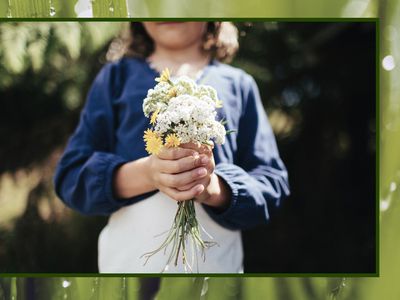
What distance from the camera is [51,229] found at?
55.8 inches

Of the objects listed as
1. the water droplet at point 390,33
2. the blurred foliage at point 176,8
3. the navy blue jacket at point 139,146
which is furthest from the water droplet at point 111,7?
the water droplet at point 390,33

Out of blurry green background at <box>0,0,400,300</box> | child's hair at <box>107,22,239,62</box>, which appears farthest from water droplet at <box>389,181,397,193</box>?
child's hair at <box>107,22,239,62</box>

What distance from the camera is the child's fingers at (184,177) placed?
125 cm

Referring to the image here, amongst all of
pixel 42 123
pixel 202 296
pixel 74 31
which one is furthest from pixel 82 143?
pixel 202 296

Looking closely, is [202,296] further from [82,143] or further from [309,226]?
[82,143]

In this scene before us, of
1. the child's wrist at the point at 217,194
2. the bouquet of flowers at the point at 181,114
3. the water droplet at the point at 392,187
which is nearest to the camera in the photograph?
the bouquet of flowers at the point at 181,114

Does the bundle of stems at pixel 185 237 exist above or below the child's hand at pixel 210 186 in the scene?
below

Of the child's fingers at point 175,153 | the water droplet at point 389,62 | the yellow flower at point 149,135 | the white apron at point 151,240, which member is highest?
the water droplet at point 389,62

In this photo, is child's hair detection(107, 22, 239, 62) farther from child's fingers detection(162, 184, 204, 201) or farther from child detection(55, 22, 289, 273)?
child's fingers detection(162, 184, 204, 201)

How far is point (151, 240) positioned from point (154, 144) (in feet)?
0.76

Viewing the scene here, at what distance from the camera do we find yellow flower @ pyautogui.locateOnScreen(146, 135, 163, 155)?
1217 mm

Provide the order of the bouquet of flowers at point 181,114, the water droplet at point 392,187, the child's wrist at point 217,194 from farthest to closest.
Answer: the water droplet at point 392,187 < the child's wrist at point 217,194 < the bouquet of flowers at point 181,114

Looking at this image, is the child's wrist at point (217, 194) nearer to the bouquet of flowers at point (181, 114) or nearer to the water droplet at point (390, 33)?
the bouquet of flowers at point (181, 114)

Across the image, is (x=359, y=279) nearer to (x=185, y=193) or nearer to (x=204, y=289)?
(x=204, y=289)
